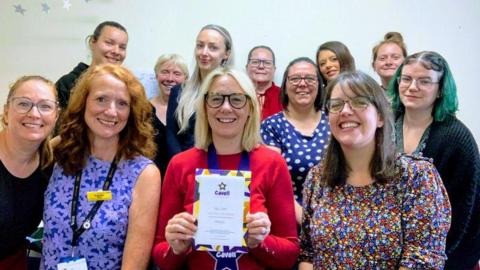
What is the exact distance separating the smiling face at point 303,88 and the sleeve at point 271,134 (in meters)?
0.20

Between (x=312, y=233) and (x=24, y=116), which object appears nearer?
(x=312, y=233)

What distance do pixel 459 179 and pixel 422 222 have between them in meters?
0.60

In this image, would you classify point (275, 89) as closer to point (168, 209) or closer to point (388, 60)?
point (388, 60)

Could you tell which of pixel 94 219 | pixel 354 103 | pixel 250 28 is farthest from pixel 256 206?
pixel 250 28

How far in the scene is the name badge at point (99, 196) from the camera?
1.74 metres

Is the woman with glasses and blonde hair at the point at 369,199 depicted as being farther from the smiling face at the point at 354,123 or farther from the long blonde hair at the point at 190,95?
the long blonde hair at the point at 190,95

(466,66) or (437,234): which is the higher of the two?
(466,66)

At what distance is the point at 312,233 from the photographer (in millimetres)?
1681

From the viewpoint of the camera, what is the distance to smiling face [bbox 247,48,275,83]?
353 centimetres

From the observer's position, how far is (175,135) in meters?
2.62

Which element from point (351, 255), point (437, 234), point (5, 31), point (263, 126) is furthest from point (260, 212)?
point (5, 31)

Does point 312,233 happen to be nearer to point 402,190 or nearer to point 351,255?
point 351,255

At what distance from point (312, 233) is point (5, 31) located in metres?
3.64

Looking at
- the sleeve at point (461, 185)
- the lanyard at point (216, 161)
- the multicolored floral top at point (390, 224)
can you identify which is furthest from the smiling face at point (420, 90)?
the lanyard at point (216, 161)
